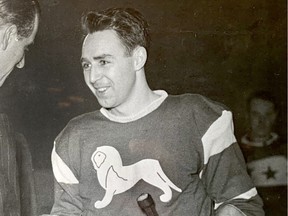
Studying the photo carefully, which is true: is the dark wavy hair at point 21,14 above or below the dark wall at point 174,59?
above

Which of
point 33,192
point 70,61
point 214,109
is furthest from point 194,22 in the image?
point 33,192

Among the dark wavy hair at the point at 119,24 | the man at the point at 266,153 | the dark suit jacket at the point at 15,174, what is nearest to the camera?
the dark suit jacket at the point at 15,174

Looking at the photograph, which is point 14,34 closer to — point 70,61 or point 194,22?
point 70,61

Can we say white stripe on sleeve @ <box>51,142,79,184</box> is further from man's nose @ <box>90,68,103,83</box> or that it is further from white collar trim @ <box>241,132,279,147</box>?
white collar trim @ <box>241,132,279,147</box>

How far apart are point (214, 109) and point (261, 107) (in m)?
0.32

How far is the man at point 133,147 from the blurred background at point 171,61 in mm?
61

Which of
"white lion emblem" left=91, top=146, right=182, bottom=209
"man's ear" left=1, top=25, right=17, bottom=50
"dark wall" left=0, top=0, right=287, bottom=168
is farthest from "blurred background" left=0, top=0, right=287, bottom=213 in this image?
"white lion emblem" left=91, top=146, right=182, bottom=209

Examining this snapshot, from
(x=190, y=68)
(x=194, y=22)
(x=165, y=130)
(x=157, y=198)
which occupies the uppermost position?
(x=194, y=22)

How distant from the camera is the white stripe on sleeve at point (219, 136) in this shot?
325 cm

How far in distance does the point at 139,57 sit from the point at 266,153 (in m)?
0.91

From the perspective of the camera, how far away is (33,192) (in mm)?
3188

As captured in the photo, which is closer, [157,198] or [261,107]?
[157,198]

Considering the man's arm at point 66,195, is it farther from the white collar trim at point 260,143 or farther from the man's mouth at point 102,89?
the white collar trim at point 260,143

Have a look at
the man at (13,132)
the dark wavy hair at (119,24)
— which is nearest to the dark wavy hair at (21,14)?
the man at (13,132)
